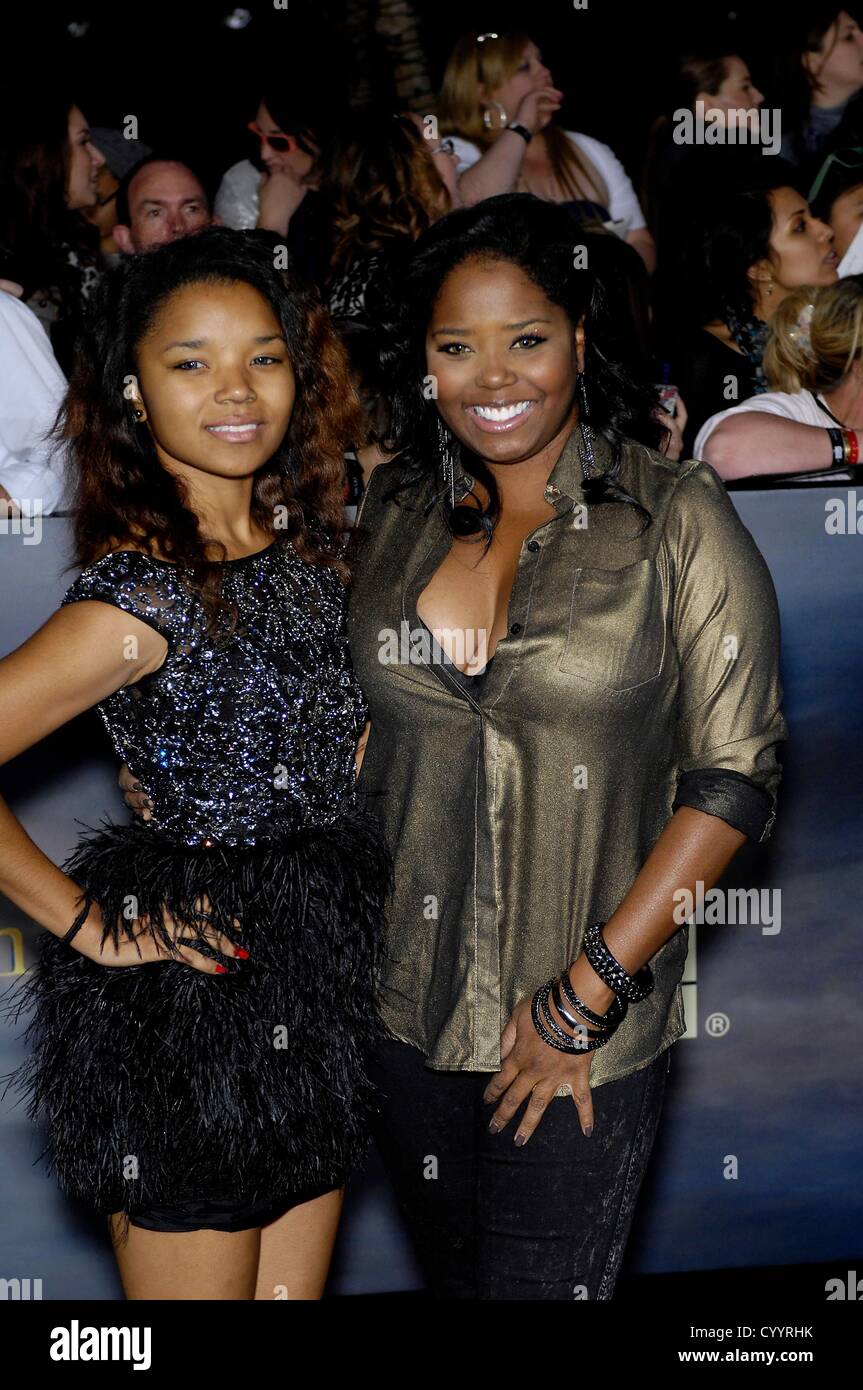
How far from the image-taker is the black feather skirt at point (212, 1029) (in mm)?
1902

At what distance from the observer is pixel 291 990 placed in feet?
6.36

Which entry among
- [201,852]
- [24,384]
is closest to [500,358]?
[201,852]

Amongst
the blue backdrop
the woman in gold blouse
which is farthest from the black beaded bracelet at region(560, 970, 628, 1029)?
the blue backdrop

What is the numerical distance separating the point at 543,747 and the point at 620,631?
0.18 metres

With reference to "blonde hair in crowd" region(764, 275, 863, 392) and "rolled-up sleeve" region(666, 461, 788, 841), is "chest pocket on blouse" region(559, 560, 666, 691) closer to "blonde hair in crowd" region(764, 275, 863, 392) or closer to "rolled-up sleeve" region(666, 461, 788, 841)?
"rolled-up sleeve" region(666, 461, 788, 841)

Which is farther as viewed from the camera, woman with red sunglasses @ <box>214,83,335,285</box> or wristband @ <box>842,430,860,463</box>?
woman with red sunglasses @ <box>214,83,335,285</box>

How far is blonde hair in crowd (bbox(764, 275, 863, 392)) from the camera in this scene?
3150 millimetres

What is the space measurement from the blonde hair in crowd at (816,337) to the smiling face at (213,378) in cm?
164

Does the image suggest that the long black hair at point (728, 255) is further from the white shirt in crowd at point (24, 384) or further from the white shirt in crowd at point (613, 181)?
the white shirt in crowd at point (24, 384)

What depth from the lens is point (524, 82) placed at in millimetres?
4086

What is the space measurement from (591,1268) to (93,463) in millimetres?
1265

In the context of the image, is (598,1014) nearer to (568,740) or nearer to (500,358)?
(568,740)

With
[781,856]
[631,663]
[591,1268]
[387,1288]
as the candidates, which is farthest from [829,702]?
[387,1288]

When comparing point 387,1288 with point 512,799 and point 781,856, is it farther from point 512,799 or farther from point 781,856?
point 512,799
